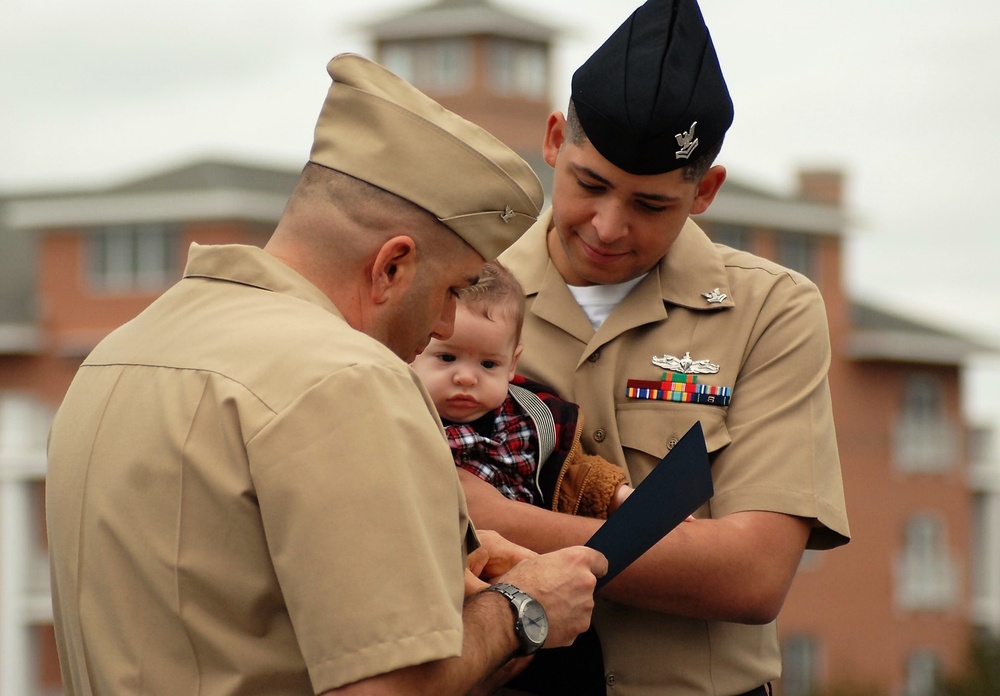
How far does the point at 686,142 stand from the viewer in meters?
3.49

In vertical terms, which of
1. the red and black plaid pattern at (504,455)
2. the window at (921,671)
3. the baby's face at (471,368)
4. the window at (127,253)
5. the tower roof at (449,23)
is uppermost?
the tower roof at (449,23)

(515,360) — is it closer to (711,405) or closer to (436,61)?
(711,405)

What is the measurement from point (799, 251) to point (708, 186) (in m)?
36.5

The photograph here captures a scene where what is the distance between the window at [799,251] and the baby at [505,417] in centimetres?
3623

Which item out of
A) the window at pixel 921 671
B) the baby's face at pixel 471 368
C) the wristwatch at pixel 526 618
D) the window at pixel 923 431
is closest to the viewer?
the wristwatch at pixel 526 618

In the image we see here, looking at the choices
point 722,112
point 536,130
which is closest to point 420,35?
point 536,130

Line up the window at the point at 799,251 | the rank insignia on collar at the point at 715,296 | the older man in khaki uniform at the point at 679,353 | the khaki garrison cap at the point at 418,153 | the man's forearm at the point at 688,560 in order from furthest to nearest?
1. the window at the point at 799,251
2. the rank insignia on collar at the point at 715,296
3. the older man in khaki uniform at the point at 679,353
4. the man's forearm at the point at 688,560
5. the khaki garrison cap at the point at 418,153

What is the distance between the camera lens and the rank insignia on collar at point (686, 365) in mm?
3520

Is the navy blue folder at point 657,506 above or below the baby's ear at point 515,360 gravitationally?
below

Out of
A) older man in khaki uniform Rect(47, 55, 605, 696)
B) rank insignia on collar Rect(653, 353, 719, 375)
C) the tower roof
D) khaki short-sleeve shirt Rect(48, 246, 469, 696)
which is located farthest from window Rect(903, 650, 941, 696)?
khaki short-sleeve shirt Rect(48, 246, 469, 696)

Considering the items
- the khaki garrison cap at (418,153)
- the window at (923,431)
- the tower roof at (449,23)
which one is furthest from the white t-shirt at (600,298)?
the tower roof at (449,23)

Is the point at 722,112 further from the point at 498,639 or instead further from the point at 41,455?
the point at 41,455

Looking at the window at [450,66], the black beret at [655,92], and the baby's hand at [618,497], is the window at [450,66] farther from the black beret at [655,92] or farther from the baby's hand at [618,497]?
the baby's hand at [618,497]

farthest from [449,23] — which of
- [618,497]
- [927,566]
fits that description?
[618,497]
